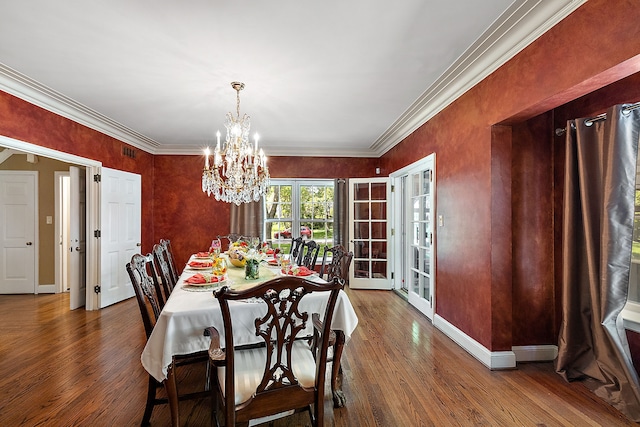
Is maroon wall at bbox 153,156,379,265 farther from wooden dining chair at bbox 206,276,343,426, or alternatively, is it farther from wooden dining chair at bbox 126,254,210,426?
wooden dining chair at bbox 206,276,343,426

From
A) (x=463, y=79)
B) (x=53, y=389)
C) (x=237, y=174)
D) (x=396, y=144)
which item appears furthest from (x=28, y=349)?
(x=396, y=144)

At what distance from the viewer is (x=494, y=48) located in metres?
2.38

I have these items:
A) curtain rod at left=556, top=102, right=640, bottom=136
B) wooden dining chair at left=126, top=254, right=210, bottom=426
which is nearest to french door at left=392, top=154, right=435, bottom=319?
curtain rod at left=556, top=102, right=640, bottom=136

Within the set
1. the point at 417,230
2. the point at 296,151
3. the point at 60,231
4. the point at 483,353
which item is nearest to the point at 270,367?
the point at 483,353

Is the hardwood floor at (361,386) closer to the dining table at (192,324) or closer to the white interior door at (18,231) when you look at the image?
the dining table at (192,324)

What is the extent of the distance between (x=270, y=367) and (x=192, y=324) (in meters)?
0.53

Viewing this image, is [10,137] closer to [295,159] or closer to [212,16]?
[212,16]

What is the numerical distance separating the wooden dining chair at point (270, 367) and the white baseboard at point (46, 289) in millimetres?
5025

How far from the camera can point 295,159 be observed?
6.12 meters

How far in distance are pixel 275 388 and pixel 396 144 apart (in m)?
4.39

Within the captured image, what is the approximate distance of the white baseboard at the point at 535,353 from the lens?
277 centimetres

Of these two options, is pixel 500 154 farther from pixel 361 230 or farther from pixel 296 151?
pixel 296 151

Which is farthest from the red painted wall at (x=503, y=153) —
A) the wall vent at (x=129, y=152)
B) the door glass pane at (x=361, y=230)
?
the door glass pane at (x=361, y=230)

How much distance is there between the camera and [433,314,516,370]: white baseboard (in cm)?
263
